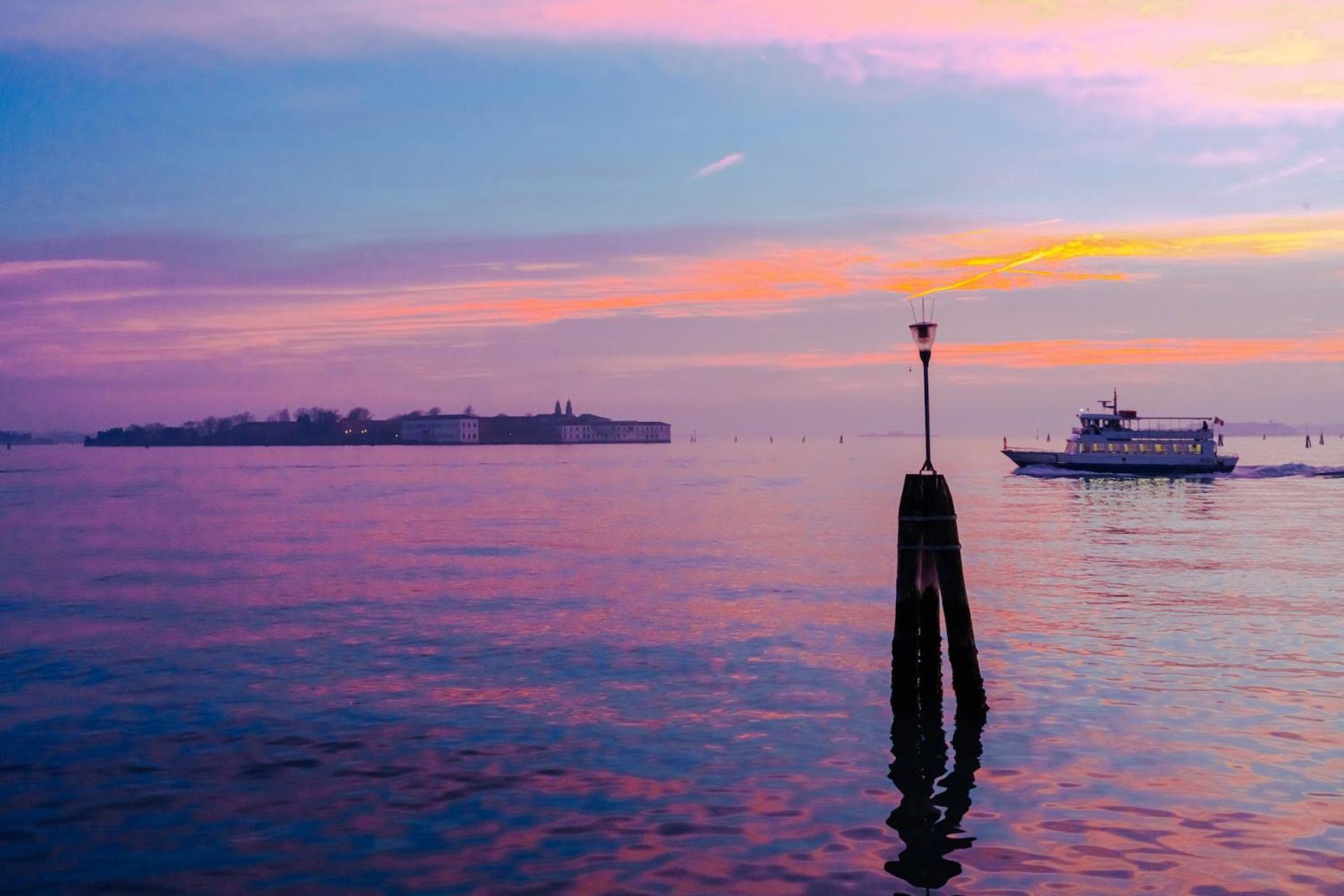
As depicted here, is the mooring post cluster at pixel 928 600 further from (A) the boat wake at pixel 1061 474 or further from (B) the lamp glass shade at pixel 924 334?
(A) the boat wake at pixel 1061 474

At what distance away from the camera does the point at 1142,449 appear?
109938mm

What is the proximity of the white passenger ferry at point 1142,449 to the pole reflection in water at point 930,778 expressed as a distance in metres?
99.4

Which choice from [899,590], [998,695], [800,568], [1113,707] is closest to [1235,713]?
[1113,707]

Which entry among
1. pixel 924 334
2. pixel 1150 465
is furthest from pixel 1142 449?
pixel 924 334

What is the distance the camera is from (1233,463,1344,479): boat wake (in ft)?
392

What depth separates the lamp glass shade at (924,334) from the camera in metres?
18.5

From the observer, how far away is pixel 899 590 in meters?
16.8

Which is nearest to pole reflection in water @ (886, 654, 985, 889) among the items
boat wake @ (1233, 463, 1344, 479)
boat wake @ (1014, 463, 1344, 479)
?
boat wake @ (1014, 463, 1344, 479)

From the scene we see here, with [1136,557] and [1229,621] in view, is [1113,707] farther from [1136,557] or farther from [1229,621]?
[1136,557]

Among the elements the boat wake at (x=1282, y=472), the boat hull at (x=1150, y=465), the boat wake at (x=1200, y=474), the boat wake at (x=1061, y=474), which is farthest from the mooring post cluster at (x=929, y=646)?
the boat wake at (x=1282, y=472)

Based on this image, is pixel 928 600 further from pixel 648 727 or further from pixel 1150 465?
pixel 1150 465

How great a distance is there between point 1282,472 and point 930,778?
12738cm

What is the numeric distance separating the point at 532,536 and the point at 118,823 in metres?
41.1

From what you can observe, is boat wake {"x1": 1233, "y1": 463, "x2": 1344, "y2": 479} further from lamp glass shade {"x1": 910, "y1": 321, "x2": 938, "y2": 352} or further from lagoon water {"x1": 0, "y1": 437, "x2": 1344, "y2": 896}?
lamp glass shade {"x1": 910, "y1": 321, "x2": 938, "y2": 352}
